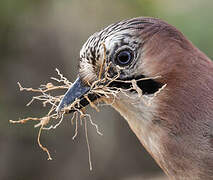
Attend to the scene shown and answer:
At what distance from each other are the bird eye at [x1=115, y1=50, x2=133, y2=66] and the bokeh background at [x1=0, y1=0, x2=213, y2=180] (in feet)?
14.9

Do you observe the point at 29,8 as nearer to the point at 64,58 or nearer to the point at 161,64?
the point at 64,58

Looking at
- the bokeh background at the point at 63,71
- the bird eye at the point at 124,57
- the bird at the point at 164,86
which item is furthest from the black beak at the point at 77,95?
the bokeh background at the point at 63,71

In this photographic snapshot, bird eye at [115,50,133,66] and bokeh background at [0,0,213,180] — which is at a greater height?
bird eye at [115,50,133,66]

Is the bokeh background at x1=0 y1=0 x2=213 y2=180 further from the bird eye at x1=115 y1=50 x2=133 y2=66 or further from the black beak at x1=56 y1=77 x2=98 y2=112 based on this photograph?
the bird eye at x1=115 y1=50 x2=133 y2=66

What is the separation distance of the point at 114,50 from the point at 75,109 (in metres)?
0.48

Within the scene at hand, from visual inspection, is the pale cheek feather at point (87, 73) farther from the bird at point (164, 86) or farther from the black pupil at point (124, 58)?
the black pupil at point (124, 58)

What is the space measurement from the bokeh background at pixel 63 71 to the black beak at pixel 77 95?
4297 millimetres

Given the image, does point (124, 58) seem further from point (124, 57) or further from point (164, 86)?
point (164, 86)

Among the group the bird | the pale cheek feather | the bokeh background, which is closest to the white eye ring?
the bird

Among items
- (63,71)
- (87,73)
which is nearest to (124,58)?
(87,73)

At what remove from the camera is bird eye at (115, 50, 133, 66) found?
2977 mm

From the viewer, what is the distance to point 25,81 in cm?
778

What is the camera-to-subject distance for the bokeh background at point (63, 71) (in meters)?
7.59

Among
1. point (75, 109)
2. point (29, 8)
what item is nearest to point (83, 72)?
point (75, 109)
